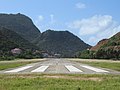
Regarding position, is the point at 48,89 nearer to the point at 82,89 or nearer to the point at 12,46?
the point at 82,89

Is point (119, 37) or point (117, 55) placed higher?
point (119, 37)

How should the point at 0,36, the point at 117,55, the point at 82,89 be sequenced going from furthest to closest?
the point at 0,36 → the point at 117,55 → the point at 82,89

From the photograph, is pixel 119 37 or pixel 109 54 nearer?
pixel 109 54

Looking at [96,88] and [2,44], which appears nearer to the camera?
[96,88]

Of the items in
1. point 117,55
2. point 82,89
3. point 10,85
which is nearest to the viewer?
point 82,89

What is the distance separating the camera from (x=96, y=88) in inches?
535

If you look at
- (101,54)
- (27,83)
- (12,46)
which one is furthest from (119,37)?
(27,83)

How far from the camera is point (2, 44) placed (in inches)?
6442

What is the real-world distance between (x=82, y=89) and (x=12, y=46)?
169827 millimetres

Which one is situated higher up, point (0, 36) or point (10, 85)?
point (0, 36)

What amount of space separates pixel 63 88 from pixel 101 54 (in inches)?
4842

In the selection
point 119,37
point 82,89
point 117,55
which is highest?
point 119,37

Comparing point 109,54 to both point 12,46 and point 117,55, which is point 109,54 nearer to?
point 117,55

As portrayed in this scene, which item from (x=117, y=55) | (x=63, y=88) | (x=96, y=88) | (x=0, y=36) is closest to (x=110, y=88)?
(x=96, y=88)
